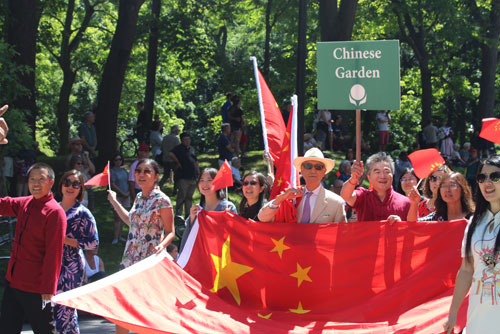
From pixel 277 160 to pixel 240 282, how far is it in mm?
1670

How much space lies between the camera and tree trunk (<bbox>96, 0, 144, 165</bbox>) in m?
19.0

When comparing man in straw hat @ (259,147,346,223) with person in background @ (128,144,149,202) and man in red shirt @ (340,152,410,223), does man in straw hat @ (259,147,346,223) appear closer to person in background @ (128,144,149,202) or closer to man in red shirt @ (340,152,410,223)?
man in red shirt @ (340,152,410,223)

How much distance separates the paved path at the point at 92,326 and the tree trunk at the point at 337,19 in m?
14.2

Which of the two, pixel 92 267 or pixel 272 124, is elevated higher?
pixel 272 124

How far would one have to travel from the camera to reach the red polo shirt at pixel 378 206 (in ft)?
23.9

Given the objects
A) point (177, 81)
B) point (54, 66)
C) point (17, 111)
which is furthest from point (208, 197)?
point (54, 66)

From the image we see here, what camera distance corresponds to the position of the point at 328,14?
899 inches

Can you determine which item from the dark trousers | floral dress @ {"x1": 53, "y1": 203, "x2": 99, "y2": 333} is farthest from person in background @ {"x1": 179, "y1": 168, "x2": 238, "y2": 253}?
the dark trousers

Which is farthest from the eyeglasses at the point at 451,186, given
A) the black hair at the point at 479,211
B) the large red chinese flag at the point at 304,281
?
the black hair at the point at 479,211

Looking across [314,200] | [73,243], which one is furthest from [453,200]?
[73,243]

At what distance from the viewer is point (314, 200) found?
7020mm

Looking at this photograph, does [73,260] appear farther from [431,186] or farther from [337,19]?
[337,19]

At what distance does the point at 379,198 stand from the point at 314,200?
27.6 inches

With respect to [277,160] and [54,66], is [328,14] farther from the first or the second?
[54,66]
